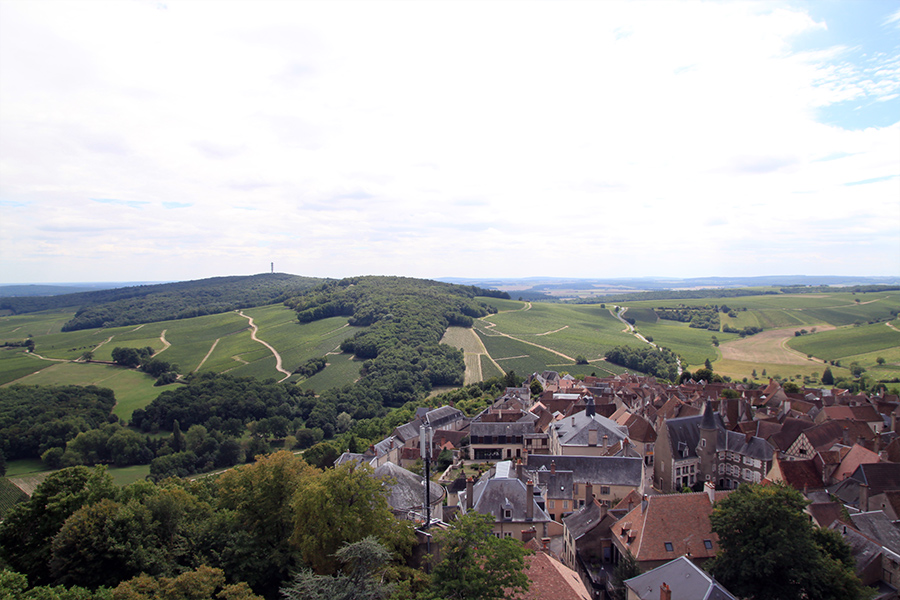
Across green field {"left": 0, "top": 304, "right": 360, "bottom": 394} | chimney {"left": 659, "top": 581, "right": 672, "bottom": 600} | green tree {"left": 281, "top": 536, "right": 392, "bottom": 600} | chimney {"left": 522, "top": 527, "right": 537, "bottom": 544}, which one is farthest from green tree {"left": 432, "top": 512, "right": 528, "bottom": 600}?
green field {"left": 0, "top": 304, "right": 360, "bottom": 394}

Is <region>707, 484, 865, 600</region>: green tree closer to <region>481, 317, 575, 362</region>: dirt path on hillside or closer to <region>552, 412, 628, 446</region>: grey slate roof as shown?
<region>552, 412, 628, 446</region>: grey slate roof

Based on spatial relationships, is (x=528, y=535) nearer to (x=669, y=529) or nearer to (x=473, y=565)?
(x=669, y=529)

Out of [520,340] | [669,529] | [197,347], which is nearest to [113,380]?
[197,347]

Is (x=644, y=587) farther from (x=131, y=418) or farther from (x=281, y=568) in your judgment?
(x=131, y=418)

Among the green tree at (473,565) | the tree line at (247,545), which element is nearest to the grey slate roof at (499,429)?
the tree line at (247,545)

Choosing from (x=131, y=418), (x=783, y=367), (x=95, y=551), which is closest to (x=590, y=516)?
(x=95, y=551)
